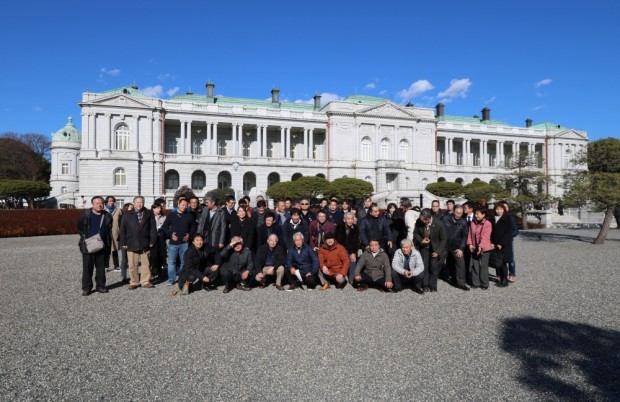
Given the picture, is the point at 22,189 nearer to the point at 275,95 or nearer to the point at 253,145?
the point at 253,145

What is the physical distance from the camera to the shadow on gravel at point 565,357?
4.45m

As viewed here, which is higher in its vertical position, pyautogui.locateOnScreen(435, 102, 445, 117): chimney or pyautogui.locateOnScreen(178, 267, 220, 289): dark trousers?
pyautogui.locateOnScreen(435, 102, 445, 117): chimney

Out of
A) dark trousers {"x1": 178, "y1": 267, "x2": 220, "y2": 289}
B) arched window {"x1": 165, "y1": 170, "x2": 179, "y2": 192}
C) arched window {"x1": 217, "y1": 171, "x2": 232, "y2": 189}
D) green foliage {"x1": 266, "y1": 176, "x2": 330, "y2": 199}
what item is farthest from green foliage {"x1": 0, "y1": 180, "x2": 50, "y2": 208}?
dark trousers {"x1": 178, "y1": 267, "x2": 220, "y2": 289}

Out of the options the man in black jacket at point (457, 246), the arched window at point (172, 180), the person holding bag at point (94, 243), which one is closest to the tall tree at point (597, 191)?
the man in black jacket at point (457, 246)

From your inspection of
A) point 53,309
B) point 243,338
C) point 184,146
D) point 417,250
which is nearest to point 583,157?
point 417,250

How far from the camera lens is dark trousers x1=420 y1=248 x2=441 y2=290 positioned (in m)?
9.66

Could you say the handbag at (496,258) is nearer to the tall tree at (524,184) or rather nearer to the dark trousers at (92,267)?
the dark trousers at (92,267)

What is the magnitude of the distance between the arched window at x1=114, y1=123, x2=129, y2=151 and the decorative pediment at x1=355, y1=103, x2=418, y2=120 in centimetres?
3077

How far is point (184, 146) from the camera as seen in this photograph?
5059cm

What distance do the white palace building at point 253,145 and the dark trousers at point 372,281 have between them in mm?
A: 34529

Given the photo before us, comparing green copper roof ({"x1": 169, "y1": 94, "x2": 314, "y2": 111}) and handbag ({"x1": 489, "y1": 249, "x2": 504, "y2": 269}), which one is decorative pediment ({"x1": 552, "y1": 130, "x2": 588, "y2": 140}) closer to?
green copper roof ({"x1": 169, "y1": 94, "x2": 314, "y2": 111})

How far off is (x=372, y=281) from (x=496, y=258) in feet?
11.6

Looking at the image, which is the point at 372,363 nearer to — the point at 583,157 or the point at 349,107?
the point at 583,157

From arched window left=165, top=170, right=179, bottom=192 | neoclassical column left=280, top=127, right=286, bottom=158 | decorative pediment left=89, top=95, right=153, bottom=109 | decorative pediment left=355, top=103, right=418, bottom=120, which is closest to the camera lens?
decorative pediment left=89, top=95, right=153, bottom=109
